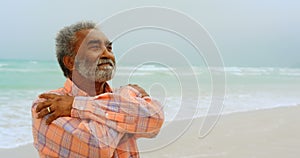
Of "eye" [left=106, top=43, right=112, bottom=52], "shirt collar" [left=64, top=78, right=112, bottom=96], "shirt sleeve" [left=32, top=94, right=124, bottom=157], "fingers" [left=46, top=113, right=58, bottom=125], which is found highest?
"eye" [left=106, top=43, right=112, bottom=52]

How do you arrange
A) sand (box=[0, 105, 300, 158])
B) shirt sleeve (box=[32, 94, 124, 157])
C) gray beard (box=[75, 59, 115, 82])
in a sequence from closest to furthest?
shirt sleeve (box=[32, 94, 124, 157])
gray beard (box=[75, 59, 115, 82])
sand (box=[0, 105, 300, 158])

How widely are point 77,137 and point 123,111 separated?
0.17 metres

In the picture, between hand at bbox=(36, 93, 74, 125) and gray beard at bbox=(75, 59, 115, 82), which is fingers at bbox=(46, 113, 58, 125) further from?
gray beard at bbox=(75, 59, 115, 82)

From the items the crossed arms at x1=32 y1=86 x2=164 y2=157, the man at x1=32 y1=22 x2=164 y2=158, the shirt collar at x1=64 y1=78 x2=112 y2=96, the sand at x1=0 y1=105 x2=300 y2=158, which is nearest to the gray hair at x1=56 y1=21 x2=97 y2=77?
the man at x1=32 y1=22 x2=164 y2=158

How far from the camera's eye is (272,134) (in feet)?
16.3

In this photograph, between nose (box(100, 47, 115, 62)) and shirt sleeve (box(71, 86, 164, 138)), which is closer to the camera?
shirt sleeve (box(71, 86, 164, 138))

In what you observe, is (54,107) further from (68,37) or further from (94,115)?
(68,37)

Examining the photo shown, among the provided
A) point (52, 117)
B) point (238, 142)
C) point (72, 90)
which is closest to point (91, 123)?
point (52, 117)

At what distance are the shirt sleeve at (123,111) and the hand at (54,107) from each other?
0.8 inches

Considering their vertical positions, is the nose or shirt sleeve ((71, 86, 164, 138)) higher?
the nose

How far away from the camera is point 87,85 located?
54.9 inches

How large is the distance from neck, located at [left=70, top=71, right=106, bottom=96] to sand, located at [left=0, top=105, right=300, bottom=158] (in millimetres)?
1831

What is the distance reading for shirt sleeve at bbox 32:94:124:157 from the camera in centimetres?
117

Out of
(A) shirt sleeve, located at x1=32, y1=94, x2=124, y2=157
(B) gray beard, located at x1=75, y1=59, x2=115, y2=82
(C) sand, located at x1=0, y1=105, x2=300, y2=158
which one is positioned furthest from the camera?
(C) sand, located at x1=0, y1=105, x2=300, y2=158
